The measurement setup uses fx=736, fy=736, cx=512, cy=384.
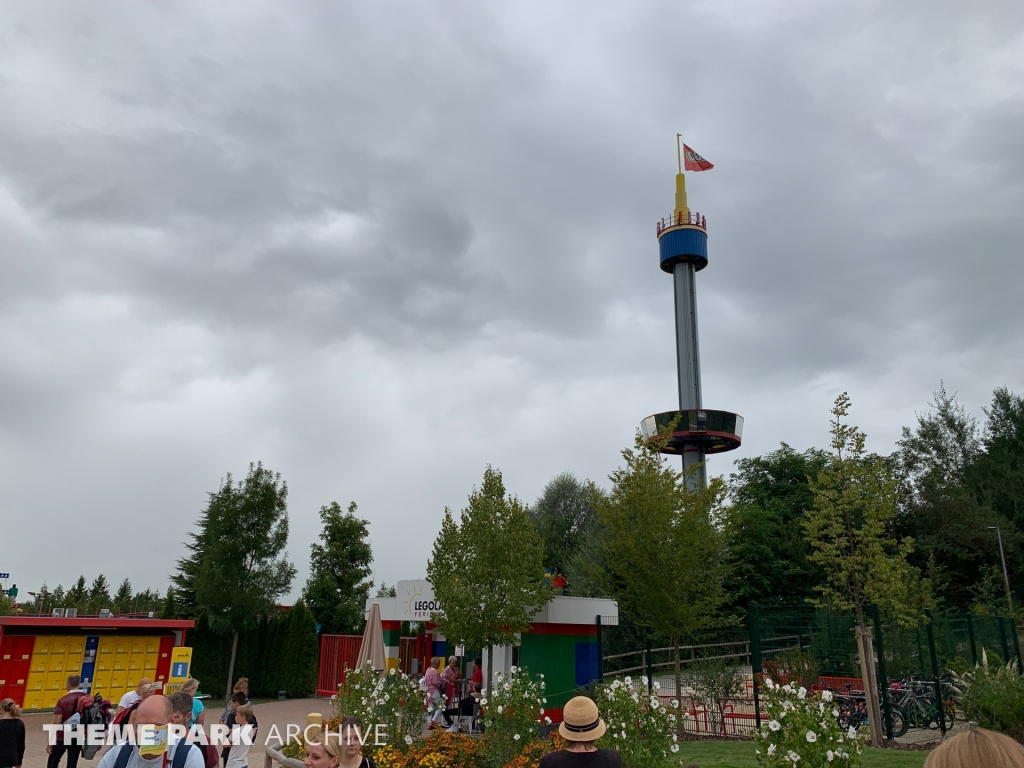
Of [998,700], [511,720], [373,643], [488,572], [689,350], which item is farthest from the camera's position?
[689,350]

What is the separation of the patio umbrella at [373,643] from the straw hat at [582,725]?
1563 cm

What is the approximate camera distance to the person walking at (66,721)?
1006cm

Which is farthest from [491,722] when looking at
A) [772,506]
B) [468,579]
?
[772,506]

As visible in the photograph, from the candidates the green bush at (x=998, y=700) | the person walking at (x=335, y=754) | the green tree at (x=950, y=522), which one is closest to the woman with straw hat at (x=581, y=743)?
the person walking at (x=335, y=754)

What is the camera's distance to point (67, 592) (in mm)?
64375

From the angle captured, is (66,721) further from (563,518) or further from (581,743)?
(563,518)

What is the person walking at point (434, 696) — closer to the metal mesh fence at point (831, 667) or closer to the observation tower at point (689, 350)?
the metal mesh fence at point (831, 667)

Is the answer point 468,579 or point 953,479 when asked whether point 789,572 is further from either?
point 468,579

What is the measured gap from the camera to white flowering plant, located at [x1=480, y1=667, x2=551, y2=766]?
940cm

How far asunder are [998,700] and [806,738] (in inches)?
250

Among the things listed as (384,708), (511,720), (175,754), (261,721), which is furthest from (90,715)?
(261,721)

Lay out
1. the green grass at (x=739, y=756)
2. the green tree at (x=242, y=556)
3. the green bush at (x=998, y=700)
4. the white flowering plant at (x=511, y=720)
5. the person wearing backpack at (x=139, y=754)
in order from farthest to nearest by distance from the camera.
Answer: the green tree at (x=242, y=556) < the green grass at (x=739, y=756) < the green bush at (x=998, y=700) < the white flowering plant at (x=511, y=720) < the person wearing backpack at (x=139, y=754)

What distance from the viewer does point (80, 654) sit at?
70.9 ft

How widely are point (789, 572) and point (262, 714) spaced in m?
30.2
